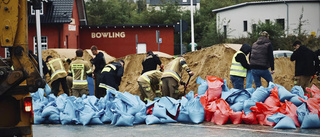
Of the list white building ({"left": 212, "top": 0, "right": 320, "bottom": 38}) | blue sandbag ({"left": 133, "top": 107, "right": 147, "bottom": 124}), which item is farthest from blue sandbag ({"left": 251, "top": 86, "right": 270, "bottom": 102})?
white building ({"left": 212, "top": 0, "right": 320, "bottom": 38})

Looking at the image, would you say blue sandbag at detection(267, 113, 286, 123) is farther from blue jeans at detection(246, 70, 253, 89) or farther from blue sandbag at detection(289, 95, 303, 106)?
blue jeans at detection(246, 70, 253, 89)

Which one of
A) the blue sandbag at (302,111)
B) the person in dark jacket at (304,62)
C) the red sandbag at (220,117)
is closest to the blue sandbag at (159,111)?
the red sandbag at (220,117)

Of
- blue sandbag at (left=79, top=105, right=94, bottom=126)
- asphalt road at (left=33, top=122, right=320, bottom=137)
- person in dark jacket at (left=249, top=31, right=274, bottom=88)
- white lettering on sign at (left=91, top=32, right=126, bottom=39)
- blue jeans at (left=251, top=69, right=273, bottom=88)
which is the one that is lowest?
asphalt road at (left=33, top=122, right=320, bottom=137)

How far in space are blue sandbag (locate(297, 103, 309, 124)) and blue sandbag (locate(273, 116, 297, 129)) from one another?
6.7 inches

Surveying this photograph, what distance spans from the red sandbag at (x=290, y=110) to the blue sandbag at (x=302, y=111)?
0.26 ft

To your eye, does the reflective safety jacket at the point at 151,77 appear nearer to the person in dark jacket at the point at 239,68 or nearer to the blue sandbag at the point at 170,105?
the person in dark jacket at the point at 239,68

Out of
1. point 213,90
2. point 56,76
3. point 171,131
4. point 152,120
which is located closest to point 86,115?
point 152,120

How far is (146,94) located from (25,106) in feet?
27.2

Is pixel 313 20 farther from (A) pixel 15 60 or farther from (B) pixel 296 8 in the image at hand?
(A) pixel 15 60

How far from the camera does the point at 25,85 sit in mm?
6652

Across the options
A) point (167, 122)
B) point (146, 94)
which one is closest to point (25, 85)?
point (167, 122)

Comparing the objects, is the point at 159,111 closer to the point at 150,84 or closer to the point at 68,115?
the point at 68,115

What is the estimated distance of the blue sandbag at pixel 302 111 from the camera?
395 inches

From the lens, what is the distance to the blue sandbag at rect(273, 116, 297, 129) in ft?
32.6
